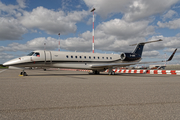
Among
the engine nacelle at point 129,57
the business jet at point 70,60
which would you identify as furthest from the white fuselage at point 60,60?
the engine nacelle at point 129,57

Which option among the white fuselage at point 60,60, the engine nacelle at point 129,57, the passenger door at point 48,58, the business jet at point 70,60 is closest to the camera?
the white fuselage at point 60,60

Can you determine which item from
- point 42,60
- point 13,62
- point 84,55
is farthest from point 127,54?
point 13,62

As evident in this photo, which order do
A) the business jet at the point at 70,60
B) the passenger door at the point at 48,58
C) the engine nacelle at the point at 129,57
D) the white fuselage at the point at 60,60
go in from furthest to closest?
the engine nacelle at the point at 129,57 → the passenger door at the point at 48,58 → the business jet at the point at 70,60 → the white fuselage at the point at 60,60

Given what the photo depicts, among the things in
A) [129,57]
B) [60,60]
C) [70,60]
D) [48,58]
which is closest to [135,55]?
[129,57]

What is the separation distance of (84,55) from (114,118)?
54.3 ft

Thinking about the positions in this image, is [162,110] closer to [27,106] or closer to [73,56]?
[27,106]

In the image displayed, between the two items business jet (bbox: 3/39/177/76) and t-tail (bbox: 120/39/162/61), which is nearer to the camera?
business jet (bbox: 3/39/177/76)

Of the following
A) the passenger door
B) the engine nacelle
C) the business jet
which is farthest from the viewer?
the engine nacelle

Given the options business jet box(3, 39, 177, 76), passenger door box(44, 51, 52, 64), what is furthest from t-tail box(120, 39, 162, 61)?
passenger door box(44, 51, 52, 64)

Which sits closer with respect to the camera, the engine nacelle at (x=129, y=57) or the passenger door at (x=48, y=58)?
the passenger door at (x=48, y=58)

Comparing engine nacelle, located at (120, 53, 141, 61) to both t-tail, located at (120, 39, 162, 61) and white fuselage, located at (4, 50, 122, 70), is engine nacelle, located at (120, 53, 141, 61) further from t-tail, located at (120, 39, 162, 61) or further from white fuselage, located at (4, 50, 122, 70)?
white fuselage, located at (4, 50, 122, 70)

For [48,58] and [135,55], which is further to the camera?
[135,55]

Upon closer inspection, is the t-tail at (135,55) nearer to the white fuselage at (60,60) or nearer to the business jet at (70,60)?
the business jet at (70,60)

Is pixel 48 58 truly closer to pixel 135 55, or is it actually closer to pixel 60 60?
pixel 60 60
